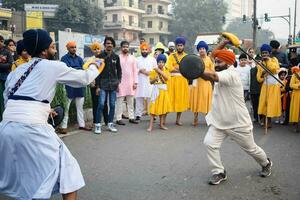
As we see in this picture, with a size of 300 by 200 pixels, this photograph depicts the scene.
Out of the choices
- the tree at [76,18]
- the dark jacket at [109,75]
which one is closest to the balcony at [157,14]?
the tree at [76,18]

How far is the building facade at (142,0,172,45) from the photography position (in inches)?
2712

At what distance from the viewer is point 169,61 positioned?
8.84m

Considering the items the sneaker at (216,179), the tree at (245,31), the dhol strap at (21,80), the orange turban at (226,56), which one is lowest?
the sneaker at (216,179)

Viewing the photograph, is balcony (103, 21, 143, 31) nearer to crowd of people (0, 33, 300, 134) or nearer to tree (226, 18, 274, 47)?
tree (226, 18, 274, 47)

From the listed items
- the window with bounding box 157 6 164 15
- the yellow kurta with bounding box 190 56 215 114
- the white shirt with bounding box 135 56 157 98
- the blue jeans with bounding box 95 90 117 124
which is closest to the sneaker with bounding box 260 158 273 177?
the yellow kurta with bounding box 190 56 215 114

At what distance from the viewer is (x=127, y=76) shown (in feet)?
29.9

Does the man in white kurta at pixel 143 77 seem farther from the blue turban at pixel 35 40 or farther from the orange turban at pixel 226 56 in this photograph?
the blue turban at pixel 35 40

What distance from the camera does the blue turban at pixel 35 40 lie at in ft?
10.8

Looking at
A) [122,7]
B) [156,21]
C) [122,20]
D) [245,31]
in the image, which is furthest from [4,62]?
[245,31]

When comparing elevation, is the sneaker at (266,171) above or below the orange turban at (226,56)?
below

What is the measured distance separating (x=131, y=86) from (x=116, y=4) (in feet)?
190

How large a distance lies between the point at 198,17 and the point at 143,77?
184ft

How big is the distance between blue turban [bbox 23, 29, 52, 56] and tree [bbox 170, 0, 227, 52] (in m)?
58.4

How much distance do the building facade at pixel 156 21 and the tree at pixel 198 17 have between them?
135 inches
